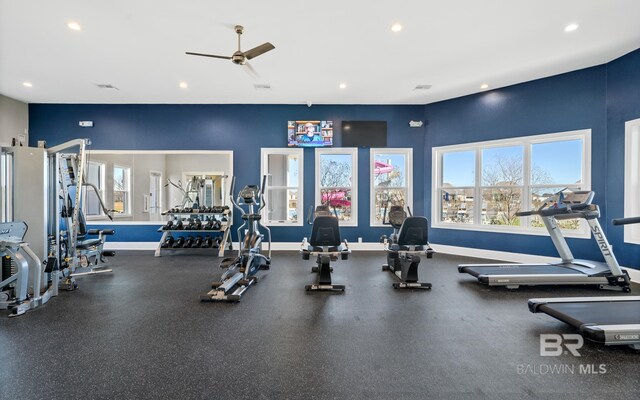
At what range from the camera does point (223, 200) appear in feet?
23.5

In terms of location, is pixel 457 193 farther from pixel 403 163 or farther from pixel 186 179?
pixel 186 179

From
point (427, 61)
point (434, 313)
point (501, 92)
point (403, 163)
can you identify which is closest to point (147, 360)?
point (434, 313)

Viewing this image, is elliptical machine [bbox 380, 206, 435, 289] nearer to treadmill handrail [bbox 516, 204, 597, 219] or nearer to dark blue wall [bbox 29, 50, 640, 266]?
treadmill handrail [bbox 516, 204, 597, 219]

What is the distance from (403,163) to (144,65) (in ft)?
18.8

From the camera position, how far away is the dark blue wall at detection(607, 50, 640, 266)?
174 inches

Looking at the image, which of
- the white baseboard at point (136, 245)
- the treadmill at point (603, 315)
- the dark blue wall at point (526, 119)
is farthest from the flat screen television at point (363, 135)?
the white baseboard at point (136, 245)

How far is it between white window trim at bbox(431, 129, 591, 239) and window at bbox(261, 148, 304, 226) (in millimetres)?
3206

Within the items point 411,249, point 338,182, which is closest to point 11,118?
point 338,182

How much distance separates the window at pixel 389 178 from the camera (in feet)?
22.8

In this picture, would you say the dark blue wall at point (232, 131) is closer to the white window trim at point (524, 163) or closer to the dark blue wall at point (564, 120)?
the white window trim at point (524, 163)

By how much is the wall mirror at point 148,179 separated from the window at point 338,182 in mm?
2258

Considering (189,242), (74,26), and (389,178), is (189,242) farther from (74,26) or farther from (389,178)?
(389,178)

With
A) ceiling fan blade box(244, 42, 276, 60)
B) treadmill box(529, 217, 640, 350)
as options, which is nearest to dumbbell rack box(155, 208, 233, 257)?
ceiling fan blade box(244, 42, 276, 60)

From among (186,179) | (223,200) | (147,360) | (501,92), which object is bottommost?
(147,360)
